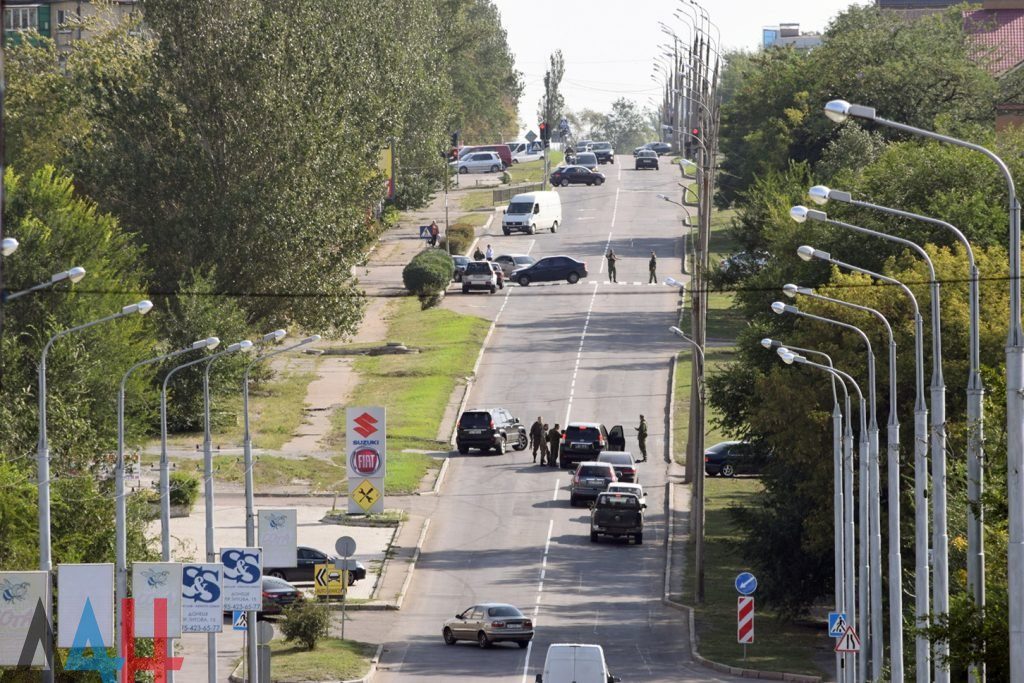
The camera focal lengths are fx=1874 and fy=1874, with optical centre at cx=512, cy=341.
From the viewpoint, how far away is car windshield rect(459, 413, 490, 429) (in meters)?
66.9

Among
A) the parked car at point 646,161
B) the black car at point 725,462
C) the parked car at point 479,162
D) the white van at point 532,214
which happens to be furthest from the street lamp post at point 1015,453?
the parked car at point 646,161

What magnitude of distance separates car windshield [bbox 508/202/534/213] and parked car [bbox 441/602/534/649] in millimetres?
69936

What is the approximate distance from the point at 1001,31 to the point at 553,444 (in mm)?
60281

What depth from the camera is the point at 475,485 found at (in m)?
62.8

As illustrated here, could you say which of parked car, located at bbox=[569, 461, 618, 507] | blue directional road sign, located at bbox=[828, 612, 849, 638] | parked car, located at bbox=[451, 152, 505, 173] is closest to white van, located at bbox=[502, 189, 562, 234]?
parked car, located at bbox=[451, 152, 505, 173]

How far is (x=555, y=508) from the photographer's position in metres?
60.2

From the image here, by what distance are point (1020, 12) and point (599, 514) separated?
71.6m

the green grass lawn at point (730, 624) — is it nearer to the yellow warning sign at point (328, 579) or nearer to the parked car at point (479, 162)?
→ the yellow warning sign at point (328, 579)

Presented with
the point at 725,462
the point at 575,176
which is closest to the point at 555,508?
the point at 725,462

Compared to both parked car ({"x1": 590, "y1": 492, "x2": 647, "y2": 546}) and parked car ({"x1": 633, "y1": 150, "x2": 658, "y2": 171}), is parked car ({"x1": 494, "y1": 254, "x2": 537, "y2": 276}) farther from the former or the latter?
→ parked car ({"x1": 633, "y1": 150, "x2": 658, "y2": 171})

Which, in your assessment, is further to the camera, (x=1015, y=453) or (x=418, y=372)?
(x=418, y=372)

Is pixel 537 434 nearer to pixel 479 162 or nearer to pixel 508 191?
pixel 508 191

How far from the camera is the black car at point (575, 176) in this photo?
137m

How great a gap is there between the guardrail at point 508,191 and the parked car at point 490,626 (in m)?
84.1
